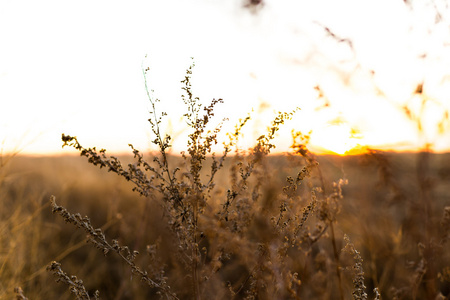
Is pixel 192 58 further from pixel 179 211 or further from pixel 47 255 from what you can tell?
pixel 47 255

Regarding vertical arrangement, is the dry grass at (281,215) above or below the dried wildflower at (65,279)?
above

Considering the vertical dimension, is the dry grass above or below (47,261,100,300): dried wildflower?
above

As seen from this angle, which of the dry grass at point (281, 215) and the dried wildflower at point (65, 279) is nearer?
the dry grass at point (281, 215)

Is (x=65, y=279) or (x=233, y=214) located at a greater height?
(x=233, y=214)

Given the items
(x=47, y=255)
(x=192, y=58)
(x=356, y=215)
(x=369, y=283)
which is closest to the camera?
(x=356, y=215)

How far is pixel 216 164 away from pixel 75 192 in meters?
7.80

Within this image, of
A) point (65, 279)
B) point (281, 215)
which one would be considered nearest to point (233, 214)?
point (281, 215)

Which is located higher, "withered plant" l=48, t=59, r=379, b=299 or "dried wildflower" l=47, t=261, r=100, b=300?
"withered plant" l=48, t=59, r=379, b=299

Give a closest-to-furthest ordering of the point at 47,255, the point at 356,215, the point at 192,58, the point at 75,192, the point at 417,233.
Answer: the point at 417,233 < the point at 356,215 < the point at 192,58 < the point at 47,255 < the point at 75,192

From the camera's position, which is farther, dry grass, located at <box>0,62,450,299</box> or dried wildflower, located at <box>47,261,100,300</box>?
dried wildflower, located at <box>47,261,100,300</box>

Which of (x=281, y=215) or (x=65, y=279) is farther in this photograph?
(x=281, y=215)

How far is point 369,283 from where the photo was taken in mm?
4695

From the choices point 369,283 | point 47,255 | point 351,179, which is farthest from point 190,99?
point 47,255

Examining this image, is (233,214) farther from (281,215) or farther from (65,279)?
Answer: (65,279)
